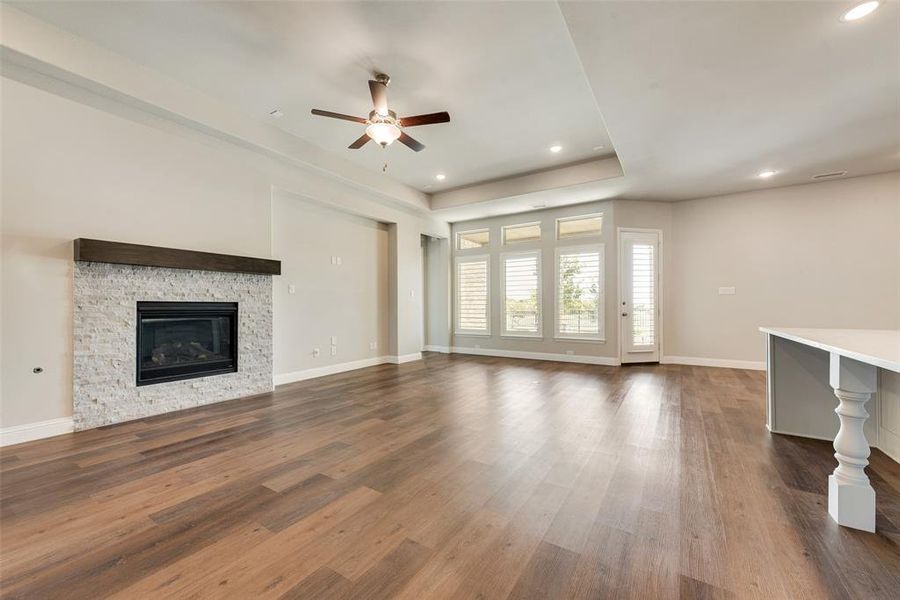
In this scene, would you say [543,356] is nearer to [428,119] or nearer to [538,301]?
[538,301]

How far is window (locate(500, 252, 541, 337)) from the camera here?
7148mm

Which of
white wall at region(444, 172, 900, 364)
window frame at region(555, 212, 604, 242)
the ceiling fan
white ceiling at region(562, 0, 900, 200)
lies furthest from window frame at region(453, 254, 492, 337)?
the ceiling fan

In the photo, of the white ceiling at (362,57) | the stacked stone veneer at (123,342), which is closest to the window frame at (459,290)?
the white ceiling at (362,57)

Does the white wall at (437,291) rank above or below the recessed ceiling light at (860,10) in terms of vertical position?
below

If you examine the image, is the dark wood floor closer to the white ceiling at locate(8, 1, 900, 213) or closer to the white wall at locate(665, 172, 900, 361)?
the white ceiling at locate(8, 1, 900, 213)

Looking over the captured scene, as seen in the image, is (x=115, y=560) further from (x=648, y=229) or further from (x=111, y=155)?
(x=648, y=229)

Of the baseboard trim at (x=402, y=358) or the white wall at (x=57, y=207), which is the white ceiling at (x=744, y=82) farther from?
the baseboard trim at (x=402, y=358)

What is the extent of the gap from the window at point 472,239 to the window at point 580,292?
65.3 inches

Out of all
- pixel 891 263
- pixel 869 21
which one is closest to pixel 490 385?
pixel 869 21

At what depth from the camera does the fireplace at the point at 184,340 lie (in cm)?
360

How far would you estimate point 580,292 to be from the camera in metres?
6.70

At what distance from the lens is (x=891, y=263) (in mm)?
5082

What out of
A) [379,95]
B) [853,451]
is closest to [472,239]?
[379,95]

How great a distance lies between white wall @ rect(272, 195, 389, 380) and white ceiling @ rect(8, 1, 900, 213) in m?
1.29
